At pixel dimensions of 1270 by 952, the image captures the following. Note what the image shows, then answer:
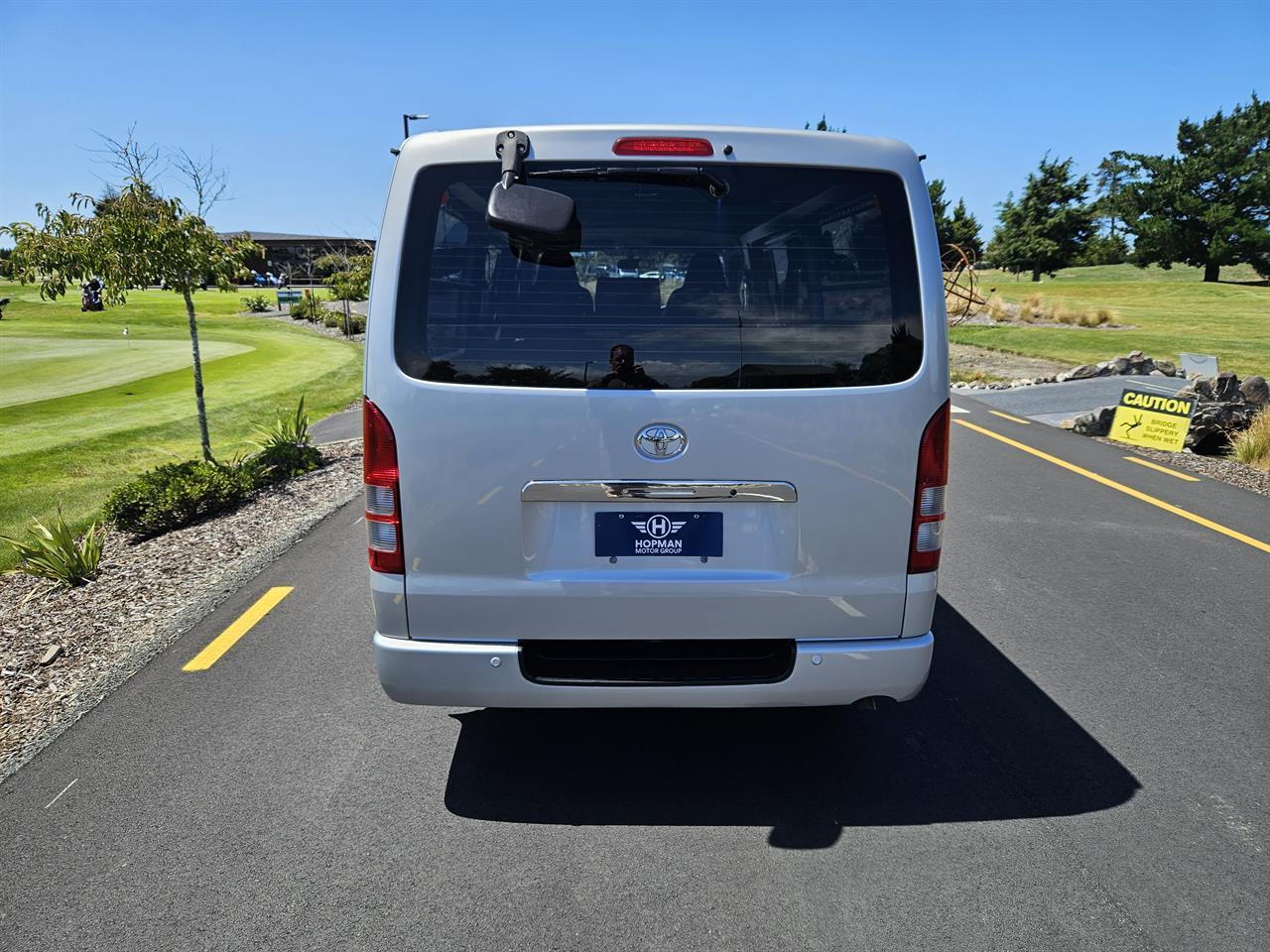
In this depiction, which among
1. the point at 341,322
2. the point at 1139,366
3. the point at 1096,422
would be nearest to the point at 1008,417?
the point at 1096,422

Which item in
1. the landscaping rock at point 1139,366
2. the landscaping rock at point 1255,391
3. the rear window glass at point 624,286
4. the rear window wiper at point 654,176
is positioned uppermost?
the rear window wiper at point 654,176

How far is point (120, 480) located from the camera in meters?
11.5

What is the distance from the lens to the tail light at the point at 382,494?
114 inches

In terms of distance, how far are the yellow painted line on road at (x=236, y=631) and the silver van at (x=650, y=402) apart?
2.03 metres

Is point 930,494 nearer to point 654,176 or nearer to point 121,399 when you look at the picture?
point 654,176

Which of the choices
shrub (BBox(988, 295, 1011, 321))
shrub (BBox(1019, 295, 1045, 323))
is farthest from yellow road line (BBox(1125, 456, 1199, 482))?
shrub (BBox(1019, 295, 1045, 323))

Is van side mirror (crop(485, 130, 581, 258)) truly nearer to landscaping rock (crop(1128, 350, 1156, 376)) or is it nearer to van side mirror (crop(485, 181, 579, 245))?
van side mirror (crop(485, 181, 579, 245))

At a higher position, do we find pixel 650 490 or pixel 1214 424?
pixel 650 490

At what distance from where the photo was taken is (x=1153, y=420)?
10688 millimetres

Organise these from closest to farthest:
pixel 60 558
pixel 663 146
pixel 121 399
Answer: pixel 663 146 < pixel 60 558 < pixel 121 399

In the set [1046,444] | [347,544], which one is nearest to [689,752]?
[347,544]

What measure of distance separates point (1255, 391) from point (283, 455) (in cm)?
1173

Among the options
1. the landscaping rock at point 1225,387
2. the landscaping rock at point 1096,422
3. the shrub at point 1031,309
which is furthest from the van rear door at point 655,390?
the shrub at point 1031,309

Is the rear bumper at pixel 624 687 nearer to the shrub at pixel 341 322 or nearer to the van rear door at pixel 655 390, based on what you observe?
the van rear door at pixel 655 390
